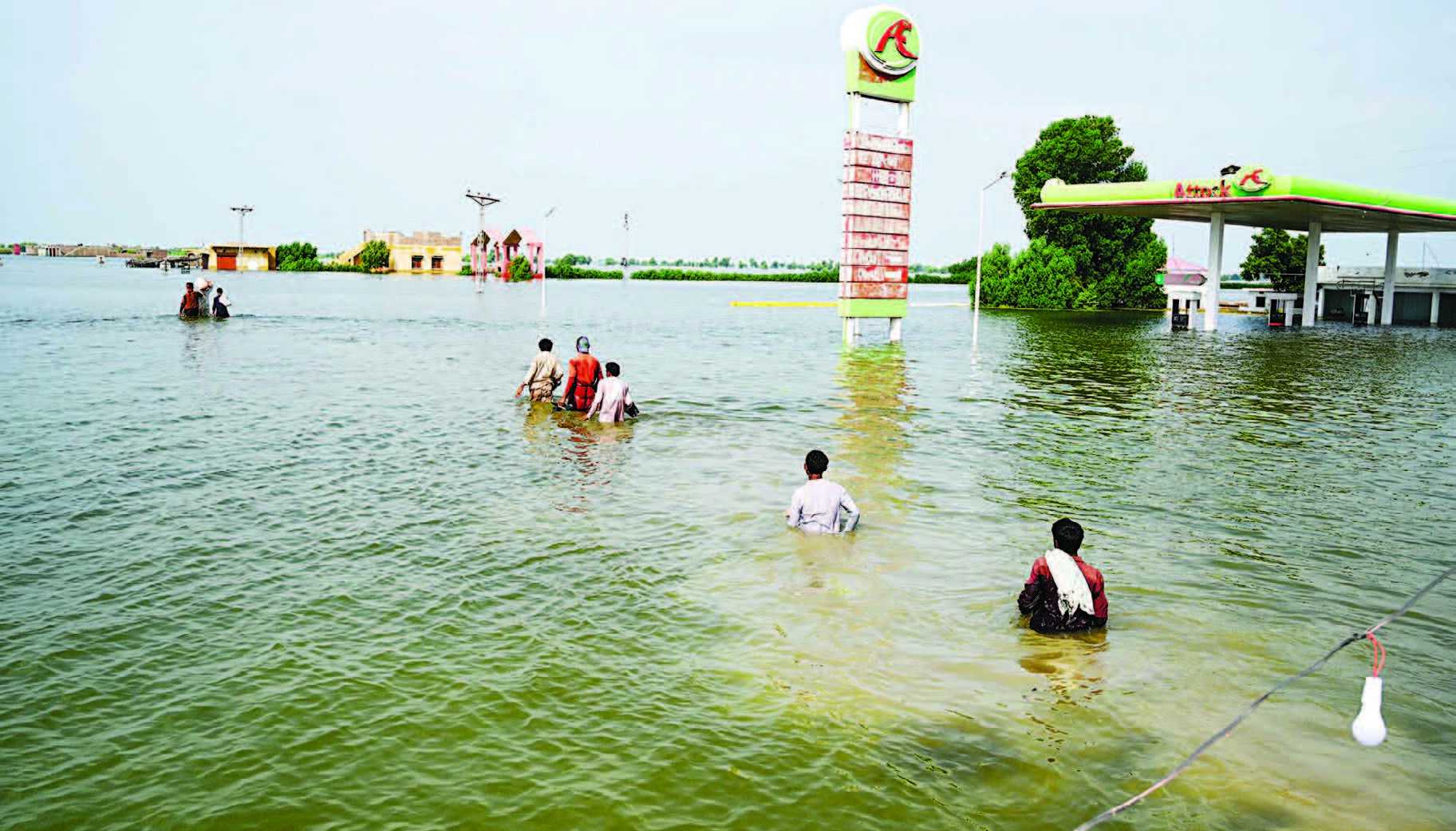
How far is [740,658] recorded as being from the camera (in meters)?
9.20

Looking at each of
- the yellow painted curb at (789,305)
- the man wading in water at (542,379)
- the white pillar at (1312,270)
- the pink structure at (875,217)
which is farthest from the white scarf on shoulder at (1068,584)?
the yellow painted curb at (789,305)

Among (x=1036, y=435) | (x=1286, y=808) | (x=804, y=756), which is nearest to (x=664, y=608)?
(x=804, y=756)

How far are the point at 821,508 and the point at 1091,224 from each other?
84.1 m

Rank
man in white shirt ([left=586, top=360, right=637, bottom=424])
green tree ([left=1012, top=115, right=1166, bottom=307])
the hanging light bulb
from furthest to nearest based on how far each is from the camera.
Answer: green tree ([left=1012, top=115, right=1166, bottom=307]) < man in white shirt ([left=586, top=360, right=637, bottom=424]) < the hanging light bulb

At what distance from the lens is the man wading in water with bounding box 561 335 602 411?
71.7ft

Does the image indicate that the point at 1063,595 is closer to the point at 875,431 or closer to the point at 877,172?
the point at 875,431

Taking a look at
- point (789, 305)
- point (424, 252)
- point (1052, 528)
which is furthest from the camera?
point (424, 252)

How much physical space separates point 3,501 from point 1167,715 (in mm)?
14512

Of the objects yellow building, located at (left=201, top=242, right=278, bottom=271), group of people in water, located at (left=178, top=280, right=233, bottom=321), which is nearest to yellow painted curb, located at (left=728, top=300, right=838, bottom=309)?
group of people in water, located at (left=178, top=280, right=233, bottom=321)

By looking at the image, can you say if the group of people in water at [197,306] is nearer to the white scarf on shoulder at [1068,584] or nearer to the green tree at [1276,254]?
the white scarf on shoulder at [1068,584]

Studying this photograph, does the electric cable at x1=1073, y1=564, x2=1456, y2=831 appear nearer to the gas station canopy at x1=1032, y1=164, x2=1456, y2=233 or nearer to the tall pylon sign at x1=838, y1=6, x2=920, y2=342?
the tall pylon sign at x1=838, y1=6, x2=920, y2=342

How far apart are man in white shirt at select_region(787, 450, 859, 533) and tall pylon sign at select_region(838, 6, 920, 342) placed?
33.7m

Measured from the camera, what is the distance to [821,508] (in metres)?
12.9

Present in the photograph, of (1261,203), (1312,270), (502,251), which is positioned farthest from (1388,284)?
(502,251)
